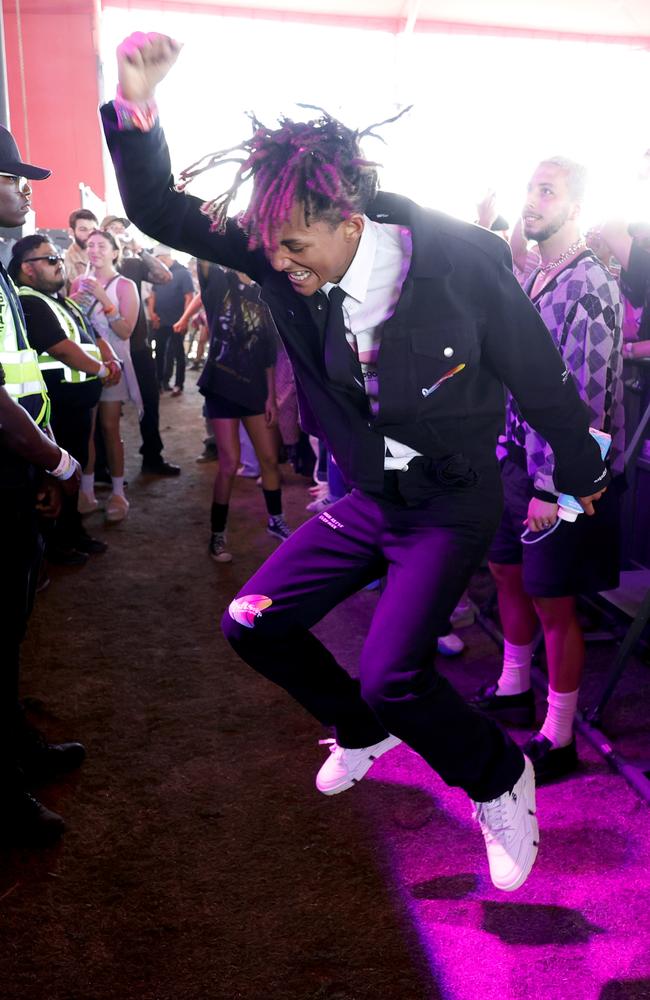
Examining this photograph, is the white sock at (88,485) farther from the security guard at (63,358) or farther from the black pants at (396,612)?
the black pants at (396,612)

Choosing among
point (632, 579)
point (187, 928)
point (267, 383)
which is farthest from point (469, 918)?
point (267, 383)

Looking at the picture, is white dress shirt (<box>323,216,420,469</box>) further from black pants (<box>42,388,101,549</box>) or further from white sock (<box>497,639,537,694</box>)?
black pants (<box>42,388,101,549</box>)

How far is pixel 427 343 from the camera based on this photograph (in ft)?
6.10

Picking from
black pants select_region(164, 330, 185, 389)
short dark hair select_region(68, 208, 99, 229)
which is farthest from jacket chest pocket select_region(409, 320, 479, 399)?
black pants select_region(164, 330, 185, 389)

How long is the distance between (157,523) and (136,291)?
1820 millimetres

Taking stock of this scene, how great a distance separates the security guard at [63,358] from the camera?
3875 mm

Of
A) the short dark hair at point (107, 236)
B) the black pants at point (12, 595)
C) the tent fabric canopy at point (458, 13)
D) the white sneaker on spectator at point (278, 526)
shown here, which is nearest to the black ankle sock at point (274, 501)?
the white sneaker on spectator at point (278, 526)

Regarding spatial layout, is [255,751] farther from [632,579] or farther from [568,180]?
[568,180]

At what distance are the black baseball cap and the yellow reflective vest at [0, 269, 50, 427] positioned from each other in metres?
0.39

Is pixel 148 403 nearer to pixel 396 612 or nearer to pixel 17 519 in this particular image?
pixel 17 519

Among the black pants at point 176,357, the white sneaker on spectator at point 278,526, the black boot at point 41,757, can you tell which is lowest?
the black pants at point 176,357

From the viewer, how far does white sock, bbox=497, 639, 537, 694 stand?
3.08m

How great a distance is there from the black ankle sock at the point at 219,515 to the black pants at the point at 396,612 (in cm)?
272

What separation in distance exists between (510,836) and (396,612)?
726 millimetres
